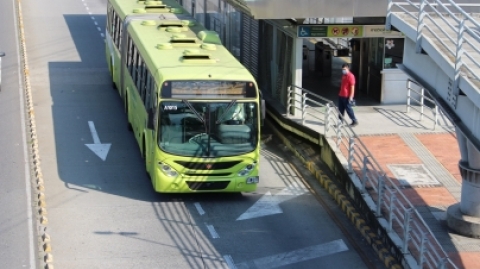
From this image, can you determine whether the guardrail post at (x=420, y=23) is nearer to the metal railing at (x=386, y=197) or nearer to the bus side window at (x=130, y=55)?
the metal railing at (x=386, y=197)

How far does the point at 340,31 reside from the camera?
22625mm

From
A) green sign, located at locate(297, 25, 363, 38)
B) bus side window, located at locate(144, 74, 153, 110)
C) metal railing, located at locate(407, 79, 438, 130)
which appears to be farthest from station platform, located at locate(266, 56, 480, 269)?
bus side window, located at locate(144, 74, 153, 110)

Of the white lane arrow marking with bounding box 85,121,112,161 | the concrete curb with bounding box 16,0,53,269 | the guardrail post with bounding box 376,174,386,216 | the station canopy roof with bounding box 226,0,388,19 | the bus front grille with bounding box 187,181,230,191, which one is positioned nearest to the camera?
the concrete curb with bounding box 16,0,53,269

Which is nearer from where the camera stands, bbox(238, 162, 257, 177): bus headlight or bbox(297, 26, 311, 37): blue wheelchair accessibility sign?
bbox(238, 162, 257, 177): bus headlight

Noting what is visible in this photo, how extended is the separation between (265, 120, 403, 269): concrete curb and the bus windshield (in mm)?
2194

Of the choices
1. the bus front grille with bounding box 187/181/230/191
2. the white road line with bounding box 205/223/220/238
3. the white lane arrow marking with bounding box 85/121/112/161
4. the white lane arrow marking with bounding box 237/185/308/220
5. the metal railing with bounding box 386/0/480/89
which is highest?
the metal railing with bounding box 386/0/480/89

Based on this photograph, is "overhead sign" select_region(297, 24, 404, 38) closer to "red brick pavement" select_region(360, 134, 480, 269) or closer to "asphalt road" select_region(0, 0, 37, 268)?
"red brick pavement" select_region(360, 134, 480, 269)

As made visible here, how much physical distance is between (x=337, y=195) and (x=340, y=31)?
5.88 metres

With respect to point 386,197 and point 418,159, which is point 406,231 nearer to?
point 386,197

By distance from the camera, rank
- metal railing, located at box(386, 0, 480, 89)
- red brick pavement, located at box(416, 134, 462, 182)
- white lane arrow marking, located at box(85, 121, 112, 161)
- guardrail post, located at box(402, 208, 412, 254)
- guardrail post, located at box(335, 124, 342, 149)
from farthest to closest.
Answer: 1. white lane arrow marking, located at box(85, 121, 112, 161)
2. guardrail post, located at box(335, 124, 342, 149)
3. red brick pavement, located at box(416, 134, 462, 182)
4. guardrail post, located at box(402, 208, 412, 254)
5. metal railing, located at box(386, 0, 480, 89)

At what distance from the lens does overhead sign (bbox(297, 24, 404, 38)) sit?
882 inches

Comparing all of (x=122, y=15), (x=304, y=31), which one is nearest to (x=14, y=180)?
(x=122, y=15)

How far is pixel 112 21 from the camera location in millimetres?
27719

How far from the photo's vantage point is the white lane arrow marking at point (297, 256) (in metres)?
14.9
